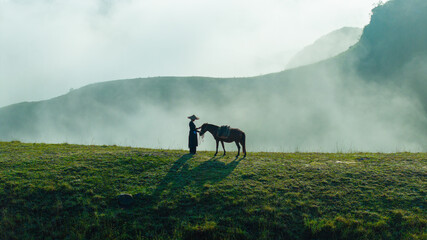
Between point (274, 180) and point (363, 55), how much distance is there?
97.0 m

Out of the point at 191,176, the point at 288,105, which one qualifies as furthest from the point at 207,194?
the point at 288,105

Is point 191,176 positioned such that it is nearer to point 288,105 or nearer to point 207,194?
point 207,194

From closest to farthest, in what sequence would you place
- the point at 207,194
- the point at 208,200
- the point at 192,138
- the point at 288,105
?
the point at 208,200 → the point at 207,194 → the point at 192,138 → the point at 288,105

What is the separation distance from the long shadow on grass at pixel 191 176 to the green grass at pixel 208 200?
53 mm

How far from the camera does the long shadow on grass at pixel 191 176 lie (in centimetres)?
1259

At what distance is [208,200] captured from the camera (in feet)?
38.5

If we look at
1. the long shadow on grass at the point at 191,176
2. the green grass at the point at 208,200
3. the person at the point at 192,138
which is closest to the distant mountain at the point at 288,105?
the person at the point at 192,138

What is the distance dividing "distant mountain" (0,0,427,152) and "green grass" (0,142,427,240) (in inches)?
2244

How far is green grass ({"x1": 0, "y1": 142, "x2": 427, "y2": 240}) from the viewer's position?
989cm

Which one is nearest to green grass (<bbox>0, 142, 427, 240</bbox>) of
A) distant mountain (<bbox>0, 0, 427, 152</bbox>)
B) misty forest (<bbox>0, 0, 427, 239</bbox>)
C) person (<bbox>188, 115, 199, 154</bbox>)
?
misty forest (<bbox>0, 0, 427, 239</bbox>)

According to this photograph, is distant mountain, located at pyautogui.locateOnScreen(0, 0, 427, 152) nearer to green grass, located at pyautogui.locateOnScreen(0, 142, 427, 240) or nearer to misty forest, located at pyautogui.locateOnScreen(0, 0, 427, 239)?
misty forest, located at pyautogui.locateOnScreen(0, 0, 427, 239)

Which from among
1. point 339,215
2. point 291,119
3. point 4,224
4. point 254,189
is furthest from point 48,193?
point 291,119

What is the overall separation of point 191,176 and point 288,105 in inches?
3783

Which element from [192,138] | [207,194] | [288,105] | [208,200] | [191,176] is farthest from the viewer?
[288,105]
